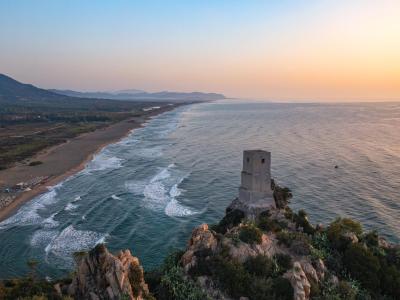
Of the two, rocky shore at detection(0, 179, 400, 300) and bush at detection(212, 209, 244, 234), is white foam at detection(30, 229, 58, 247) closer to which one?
rocky shore at detection(0, 179, 400, 300)

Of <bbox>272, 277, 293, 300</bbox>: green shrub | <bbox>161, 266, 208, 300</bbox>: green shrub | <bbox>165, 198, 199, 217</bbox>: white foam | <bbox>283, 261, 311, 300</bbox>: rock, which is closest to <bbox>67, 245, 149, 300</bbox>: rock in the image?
<bbox>161, 266, 208, 300</bbox>: green shrub

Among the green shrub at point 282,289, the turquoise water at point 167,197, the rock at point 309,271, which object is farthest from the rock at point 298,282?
the turquoise water at point 167,197

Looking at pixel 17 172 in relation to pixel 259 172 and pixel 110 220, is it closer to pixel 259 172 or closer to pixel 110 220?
pixel 110 220

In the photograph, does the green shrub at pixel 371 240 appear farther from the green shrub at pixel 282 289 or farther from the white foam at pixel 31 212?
the white foam at pixel 31 212

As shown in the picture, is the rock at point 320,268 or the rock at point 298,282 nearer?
the rock at point 298,282

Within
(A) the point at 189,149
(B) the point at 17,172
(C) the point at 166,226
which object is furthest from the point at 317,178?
(B) the point at 17,172

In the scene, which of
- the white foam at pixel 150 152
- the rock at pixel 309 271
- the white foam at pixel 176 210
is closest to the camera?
the rock at pixel 309 271
